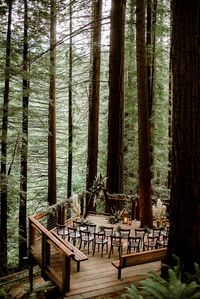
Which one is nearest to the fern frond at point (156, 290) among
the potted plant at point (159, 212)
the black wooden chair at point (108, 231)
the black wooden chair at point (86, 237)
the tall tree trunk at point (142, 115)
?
the black wooden chair at point (86, 237)

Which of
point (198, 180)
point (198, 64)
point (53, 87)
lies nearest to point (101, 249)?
point (198, 180)

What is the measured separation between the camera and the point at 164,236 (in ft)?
33.1

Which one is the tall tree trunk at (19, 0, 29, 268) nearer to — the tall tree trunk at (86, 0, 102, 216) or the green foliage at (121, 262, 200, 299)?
the tall tree trunk at (86, 0, 102, 216)

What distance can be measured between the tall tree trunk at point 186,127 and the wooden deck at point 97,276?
131 centimetres

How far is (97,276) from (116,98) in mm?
6587

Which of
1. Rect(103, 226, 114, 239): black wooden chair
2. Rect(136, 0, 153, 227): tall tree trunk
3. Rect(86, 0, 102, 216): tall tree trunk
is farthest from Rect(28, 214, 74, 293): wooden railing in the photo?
Rect(86, 0, 102, 216): tall tree trunk

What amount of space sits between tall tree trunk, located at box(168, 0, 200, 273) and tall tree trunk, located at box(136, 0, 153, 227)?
460 centimetres

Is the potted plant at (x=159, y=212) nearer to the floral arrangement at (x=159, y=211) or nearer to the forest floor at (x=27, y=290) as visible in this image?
the floral arrangement at (x=159, y=211)

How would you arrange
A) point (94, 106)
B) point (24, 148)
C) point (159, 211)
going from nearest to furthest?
point (159, 211) < point (24, 148) < point (94, 106)

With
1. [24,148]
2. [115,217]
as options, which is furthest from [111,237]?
[24,148]

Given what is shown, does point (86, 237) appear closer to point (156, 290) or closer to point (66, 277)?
point (66, 277)

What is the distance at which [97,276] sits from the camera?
8062 mm

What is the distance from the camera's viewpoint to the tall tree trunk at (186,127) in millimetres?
6168

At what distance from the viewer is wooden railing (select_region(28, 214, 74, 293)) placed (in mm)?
7258
